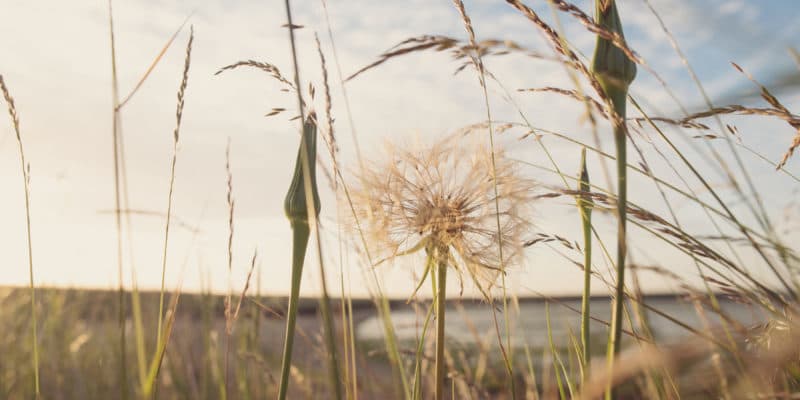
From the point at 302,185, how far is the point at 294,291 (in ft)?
0.70

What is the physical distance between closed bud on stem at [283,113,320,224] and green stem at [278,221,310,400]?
2 centimetres

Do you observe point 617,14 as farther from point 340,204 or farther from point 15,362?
point 15,362

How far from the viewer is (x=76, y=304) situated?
225 inches

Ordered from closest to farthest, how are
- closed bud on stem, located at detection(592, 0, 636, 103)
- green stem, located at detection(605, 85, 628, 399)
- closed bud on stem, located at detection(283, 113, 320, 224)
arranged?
green stem, located at detection(605, 85, 628, 399), closed bud on stem, located at detection(592, 0, 636, 103), closed bud on stem, located at detection(283, 113, 320, 224)

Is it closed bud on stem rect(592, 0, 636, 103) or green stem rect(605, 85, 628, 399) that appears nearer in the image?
green stem rect(605, 85, 628, 399)

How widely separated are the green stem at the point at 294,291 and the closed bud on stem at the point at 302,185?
0.02 metres

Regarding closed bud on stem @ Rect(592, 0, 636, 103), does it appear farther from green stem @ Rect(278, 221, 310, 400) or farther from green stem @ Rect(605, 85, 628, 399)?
green stem @ Rect(278, 221, 310, 400)

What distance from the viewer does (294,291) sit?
1.13 meters

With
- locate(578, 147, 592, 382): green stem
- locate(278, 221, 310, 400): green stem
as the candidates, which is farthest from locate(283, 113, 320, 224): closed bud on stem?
locate(578, 147, 592, 382): green stem

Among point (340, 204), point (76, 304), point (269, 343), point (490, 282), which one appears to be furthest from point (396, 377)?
point (269, 343)

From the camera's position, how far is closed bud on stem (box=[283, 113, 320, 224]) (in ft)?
3.90

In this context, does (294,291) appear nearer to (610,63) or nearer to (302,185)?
(302,185)

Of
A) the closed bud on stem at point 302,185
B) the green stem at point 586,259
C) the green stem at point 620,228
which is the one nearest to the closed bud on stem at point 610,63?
the green stem at point 620,228

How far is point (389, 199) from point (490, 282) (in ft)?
1.15
